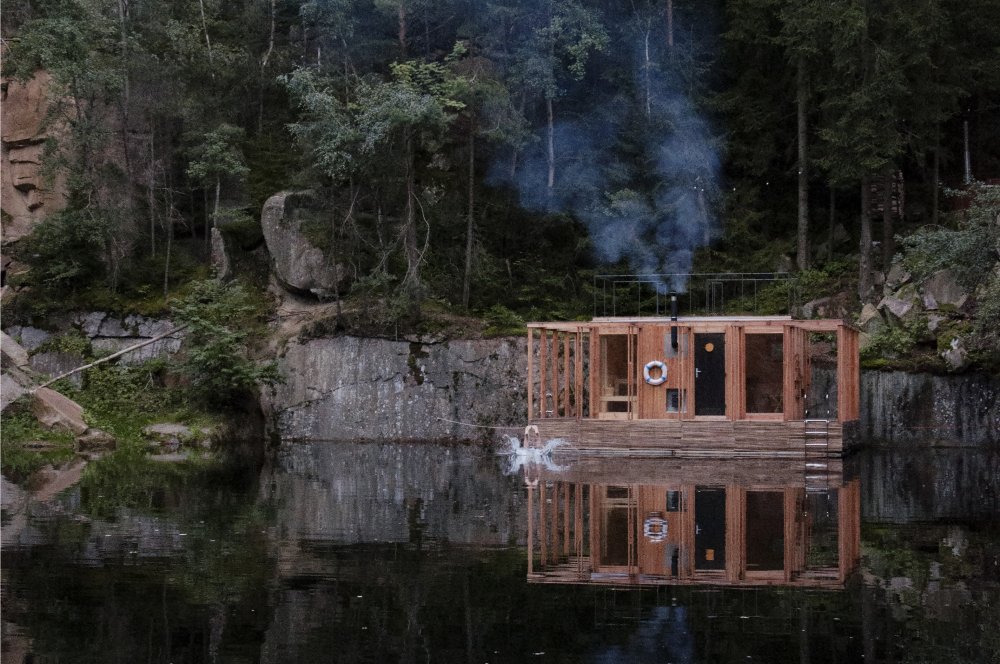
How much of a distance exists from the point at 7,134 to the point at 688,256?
19.9 metres

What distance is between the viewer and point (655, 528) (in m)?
14.4

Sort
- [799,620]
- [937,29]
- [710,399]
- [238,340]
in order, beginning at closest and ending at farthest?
[799,620]
[710,399]
[238,340]
[937,29]

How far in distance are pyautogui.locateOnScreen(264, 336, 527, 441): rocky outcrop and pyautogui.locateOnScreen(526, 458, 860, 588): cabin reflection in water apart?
365 inches

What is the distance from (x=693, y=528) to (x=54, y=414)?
58.9ft

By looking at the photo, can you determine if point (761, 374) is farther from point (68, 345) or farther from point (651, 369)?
point (68, 345)

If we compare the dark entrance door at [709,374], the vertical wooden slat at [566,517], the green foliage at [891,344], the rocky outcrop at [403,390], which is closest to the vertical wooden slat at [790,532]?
the vertical wooden slat at [566,517]

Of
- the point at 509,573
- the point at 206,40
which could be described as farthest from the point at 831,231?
the point at 509,573

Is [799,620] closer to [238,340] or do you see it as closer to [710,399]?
[710,399]

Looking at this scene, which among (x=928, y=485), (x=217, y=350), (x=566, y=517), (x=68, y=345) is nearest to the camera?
(x=566, y=517)

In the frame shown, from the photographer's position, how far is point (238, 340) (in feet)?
102

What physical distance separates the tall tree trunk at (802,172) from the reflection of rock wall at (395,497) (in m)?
11.7

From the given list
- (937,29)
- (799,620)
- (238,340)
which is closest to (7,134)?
(238,340)

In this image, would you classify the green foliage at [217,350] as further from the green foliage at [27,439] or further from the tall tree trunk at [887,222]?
the tall tree trunk at [887,222]

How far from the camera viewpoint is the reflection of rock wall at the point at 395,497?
14.5m
